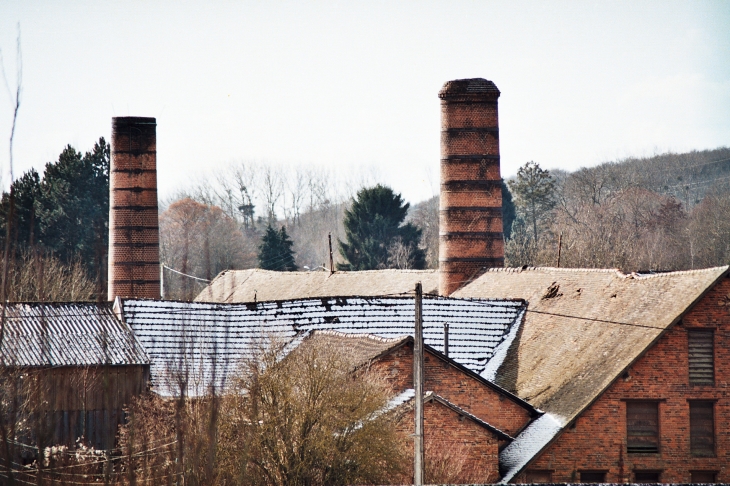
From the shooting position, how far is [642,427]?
20625 mm

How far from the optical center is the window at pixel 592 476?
20047 millimetres

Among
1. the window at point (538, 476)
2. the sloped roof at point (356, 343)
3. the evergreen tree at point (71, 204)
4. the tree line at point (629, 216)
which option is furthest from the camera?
the tree line at point (629, 216)

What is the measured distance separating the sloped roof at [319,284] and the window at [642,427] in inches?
447

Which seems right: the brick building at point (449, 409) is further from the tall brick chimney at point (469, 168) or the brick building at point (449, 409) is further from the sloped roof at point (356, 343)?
the tall brick chimney at point (469, 168)

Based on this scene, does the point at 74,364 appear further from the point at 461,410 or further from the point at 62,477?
the point at 62,477

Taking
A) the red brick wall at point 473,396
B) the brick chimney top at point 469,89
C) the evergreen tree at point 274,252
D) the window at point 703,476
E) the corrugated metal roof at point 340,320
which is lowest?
the window at point 703,476

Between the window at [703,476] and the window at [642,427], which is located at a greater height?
the window at [642,427]

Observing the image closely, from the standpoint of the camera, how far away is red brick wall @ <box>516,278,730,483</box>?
20203 mm

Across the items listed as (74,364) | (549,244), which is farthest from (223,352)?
(549,244)

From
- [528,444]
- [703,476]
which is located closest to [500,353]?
[528,444]

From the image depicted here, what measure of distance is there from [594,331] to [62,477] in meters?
18.0

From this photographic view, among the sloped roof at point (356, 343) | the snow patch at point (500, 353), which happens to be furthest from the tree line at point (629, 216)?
the sloped roof at point (356, 343)

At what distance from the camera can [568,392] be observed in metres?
21.2

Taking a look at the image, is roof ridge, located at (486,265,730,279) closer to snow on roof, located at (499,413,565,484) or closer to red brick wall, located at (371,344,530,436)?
snow on roof, located at (499,413,565,484)
